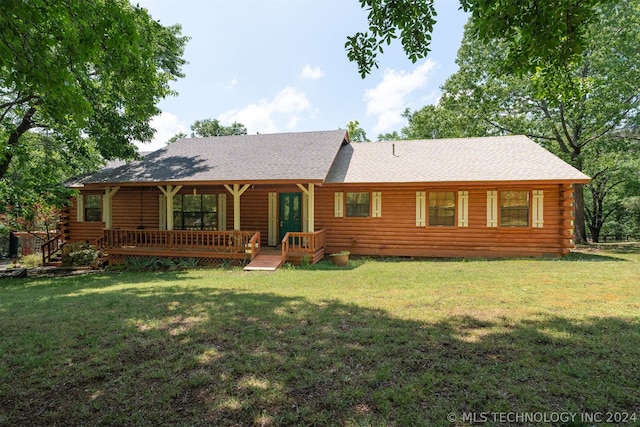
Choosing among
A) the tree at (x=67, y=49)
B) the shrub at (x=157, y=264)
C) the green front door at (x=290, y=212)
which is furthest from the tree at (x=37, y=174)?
the green front door at (x=290, y=212)

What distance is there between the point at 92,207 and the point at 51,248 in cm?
283

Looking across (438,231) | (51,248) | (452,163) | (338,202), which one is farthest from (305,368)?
(51,248)

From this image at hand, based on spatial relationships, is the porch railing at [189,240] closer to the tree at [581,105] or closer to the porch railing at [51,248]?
the porch railing at [51,248]

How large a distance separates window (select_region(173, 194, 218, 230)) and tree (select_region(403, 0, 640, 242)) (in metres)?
13.6

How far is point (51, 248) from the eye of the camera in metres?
15.6

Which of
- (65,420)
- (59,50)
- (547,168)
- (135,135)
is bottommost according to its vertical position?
(65,420)

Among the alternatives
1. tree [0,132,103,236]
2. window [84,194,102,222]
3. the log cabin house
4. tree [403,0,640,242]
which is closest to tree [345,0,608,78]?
the log cabin house

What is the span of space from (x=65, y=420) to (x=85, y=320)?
285cm

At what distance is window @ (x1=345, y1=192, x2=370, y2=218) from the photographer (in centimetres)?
1312

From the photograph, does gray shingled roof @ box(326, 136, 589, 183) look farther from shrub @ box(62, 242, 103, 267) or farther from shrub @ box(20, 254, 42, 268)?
shrub @ box(20, 254, 42, 268)

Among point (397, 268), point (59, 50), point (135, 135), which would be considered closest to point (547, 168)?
point (397, 268)

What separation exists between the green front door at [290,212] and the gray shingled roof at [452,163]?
5.61 feet

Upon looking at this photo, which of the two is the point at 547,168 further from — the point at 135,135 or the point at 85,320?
the point at 135,135

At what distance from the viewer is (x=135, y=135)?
14461mm
